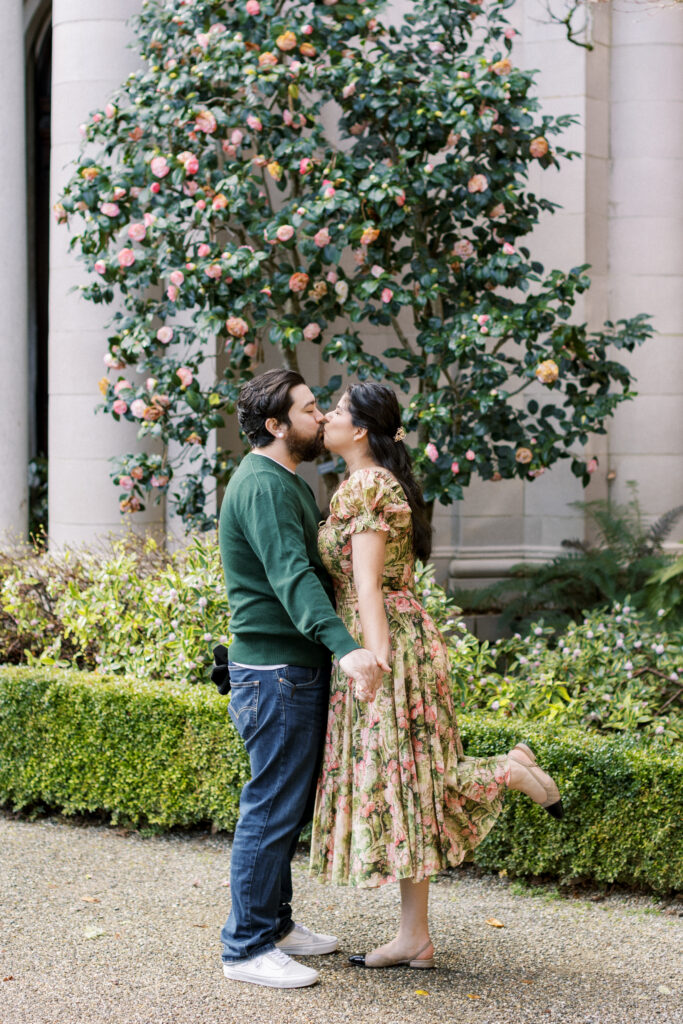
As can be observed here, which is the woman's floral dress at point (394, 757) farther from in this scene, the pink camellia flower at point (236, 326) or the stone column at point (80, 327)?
the stone column at point (80, 327)

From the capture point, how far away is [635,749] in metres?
4.34

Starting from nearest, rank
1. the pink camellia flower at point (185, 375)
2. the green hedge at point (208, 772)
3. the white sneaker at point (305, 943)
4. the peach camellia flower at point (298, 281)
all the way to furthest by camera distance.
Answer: the white sneaker at point (305, 943) → the green hedge at point (208, 772) → the peach camellia flower at point (298, 281) → the pink camellia flower at point (185, 375)

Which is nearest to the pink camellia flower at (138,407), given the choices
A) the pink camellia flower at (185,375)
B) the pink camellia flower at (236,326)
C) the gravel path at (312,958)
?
the pink camellia flower at (185,375)

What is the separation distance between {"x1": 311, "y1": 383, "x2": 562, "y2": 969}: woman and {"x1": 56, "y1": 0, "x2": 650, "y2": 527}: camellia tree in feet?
8.96

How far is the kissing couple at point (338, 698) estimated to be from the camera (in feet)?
10.9

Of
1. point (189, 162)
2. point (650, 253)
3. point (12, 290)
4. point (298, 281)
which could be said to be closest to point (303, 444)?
point (298, 281)

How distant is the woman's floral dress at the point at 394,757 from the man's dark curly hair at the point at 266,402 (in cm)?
32

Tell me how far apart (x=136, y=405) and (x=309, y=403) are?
337cm

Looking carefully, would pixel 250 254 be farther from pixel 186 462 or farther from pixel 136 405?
pixel 186 462

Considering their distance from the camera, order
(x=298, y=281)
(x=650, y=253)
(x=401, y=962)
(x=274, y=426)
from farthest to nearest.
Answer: (x=650, y=253) → (x=298, y=281) → (x=401, y=962) → (x=274, y=426)

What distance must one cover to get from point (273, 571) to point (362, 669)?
0.41 meters

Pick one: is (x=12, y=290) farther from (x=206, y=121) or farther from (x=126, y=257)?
(x=206, y=121)

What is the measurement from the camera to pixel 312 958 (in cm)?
371

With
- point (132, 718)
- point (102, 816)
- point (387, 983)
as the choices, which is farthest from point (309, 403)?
point (102, 816)
